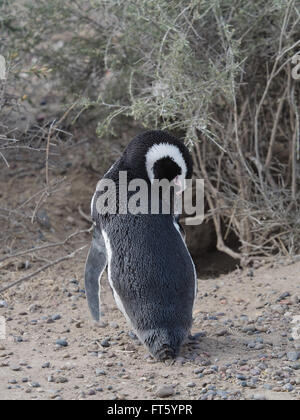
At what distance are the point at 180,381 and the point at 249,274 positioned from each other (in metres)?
1.51

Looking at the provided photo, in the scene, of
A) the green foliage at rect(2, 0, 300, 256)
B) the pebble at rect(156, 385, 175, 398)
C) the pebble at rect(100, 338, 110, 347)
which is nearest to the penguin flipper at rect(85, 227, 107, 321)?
the pebble at rect(100, 338, 110, 347)

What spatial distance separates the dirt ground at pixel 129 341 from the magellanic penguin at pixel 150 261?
17 centimetres

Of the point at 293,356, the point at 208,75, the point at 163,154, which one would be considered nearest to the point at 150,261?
the point at 163,154

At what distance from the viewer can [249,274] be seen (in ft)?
13.5

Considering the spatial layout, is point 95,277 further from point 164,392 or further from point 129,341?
point 164,392

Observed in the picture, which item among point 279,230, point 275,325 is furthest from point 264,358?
point 279,230

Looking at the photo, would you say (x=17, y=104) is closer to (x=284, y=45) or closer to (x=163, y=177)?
(x=163, y=177)

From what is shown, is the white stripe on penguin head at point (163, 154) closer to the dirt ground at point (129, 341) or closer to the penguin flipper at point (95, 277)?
the penguin flipper at point (95, 277)

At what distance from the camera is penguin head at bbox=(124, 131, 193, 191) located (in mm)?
3102

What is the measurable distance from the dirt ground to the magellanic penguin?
0.17 metres

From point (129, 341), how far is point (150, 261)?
1.66 ft

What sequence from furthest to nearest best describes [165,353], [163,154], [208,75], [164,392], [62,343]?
[208,75] < [62,343] < [163,154] < [165,353] < [164,392]

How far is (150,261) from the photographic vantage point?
2.96 metres

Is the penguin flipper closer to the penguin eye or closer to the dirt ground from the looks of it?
the dirt ground
